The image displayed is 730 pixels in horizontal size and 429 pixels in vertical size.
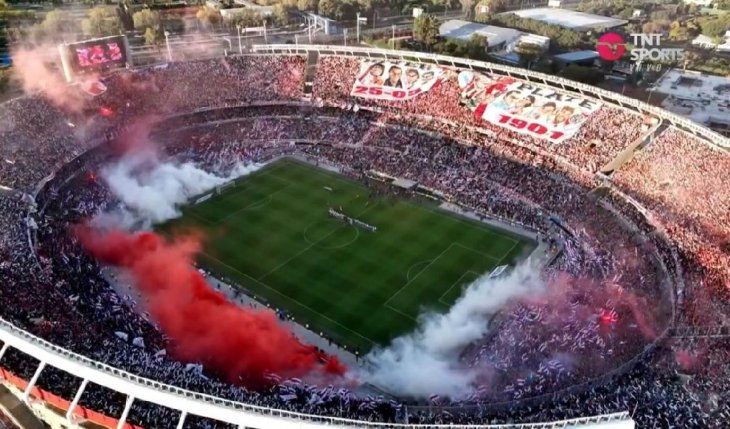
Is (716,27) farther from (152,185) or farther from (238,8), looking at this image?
(152,185)

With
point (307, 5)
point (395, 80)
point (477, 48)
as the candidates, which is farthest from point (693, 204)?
point (307, 5)

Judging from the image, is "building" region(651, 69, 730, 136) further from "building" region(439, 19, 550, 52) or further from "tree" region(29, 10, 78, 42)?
"tree" region(29, 10, 78, 42)

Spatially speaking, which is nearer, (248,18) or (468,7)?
(248,18)

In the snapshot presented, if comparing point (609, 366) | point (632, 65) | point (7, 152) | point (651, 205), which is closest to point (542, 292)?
point (609, 366)

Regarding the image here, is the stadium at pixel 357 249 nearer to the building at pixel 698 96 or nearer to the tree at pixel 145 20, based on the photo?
the building at pixel 698 96

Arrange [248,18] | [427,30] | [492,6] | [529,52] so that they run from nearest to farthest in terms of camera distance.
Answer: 1. [529,52]
2. [427,30]
3. [248,18]
4. [492,6]

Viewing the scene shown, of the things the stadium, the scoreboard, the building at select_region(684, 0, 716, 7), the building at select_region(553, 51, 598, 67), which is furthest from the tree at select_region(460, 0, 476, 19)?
the scoreboard
